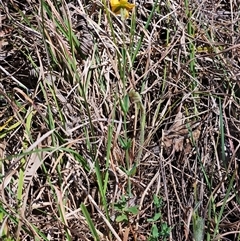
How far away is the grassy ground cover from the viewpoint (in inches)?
54.3

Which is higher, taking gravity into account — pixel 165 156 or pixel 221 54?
pixel 221 54

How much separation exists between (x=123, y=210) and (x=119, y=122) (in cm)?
25

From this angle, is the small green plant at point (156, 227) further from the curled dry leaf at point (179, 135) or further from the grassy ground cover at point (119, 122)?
the curled dry leaf at point (179, 135)

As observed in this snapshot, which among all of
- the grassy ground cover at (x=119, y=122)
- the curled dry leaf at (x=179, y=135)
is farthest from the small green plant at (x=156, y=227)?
the curled dry leaf at (x=179, y=135)

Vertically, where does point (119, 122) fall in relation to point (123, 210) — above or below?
above

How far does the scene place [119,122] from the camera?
1.45 m

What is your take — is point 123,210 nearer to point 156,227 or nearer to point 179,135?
point 156,227

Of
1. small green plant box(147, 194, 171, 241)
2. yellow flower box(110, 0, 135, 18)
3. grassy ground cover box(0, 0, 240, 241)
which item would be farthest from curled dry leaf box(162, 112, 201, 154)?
yellow flower box(110, 0, 135, 18)

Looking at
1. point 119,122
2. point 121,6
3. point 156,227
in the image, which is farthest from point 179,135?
point 121,6

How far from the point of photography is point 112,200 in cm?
141

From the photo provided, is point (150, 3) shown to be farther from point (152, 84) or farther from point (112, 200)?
point (112, 200)

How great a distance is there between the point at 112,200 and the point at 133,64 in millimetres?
447

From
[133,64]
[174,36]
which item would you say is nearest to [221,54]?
[174,36]

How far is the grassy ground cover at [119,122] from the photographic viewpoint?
1.38 meters
